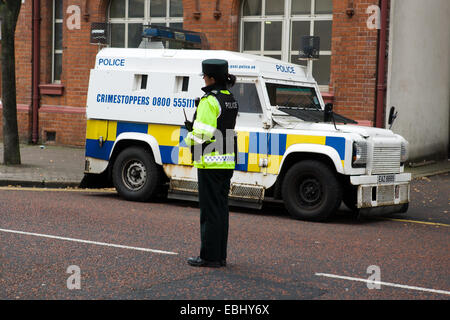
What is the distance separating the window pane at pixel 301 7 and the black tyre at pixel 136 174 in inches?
324

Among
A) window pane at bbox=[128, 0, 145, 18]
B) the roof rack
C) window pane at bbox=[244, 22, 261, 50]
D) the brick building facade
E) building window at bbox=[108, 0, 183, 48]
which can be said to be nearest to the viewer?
the roof rack

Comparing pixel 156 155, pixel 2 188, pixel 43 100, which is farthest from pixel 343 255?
pixel 43 100

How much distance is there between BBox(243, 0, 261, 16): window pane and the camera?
19297 millimetres

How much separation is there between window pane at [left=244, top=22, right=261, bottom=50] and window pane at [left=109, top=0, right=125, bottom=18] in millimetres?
3819

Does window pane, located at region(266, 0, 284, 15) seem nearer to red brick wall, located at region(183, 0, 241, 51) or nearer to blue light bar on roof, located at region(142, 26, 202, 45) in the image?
red brick wall, located at region(183, 0, 241, 51)

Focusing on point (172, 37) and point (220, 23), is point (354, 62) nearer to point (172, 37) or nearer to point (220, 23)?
point (220, 23)

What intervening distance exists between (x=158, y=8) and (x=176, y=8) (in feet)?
1.86

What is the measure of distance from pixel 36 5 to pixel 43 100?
268 cm

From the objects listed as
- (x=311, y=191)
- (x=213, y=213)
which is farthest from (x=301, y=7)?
(x=213, y=213)

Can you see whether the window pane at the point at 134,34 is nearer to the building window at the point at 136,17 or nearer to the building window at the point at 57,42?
the building window at the point at 136,17

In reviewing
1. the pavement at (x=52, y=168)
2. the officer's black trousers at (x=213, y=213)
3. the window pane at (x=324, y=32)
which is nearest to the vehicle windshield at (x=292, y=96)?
the officer's black trousers at (x=213, y=213)

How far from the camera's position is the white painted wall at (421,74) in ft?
58.8

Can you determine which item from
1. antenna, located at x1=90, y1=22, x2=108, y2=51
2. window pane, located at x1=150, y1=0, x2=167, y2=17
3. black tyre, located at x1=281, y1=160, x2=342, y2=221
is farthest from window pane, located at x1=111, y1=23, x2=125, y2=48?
black tyre, located at x1=281, y1=160, x2=342, y2=221

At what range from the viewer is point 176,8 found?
2039 centimetres
